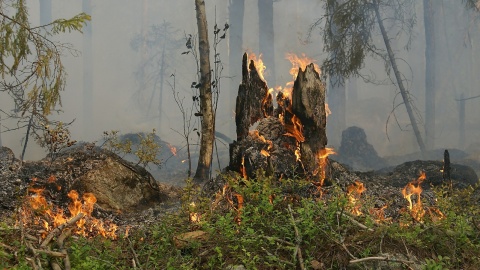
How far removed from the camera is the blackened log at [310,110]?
7.60 metres

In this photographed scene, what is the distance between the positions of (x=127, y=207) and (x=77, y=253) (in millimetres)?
4177

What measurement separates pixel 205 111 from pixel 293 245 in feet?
23.9

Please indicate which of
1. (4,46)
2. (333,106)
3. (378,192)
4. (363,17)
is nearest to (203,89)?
(4,46)

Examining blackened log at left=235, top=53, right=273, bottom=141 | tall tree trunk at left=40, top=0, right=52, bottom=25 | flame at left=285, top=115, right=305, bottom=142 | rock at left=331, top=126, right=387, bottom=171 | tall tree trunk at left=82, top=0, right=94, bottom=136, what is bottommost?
rock at left=331, top=126, right=387, bottom=171

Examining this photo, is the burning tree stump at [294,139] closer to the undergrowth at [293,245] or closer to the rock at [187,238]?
the undergrowth at [293,245]

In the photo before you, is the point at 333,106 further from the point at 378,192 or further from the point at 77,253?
the point at 77,253

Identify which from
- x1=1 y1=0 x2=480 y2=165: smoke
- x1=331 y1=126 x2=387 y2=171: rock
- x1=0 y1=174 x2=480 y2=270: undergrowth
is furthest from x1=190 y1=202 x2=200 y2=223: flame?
x1=1 y1=0 x2=480 y2=165: smoke

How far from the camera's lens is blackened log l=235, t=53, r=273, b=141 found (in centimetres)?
855

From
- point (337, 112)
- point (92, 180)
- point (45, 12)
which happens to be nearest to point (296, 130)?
point (92, 180)

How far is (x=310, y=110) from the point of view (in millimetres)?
7633

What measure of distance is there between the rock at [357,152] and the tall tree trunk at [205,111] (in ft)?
38.5

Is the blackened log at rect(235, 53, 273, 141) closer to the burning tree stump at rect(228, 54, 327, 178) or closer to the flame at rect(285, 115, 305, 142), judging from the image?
the burning tree stump at rect(228, 54, 327, 178)

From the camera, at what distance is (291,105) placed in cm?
779

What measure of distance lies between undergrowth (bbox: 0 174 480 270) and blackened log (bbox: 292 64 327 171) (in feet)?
7.84
